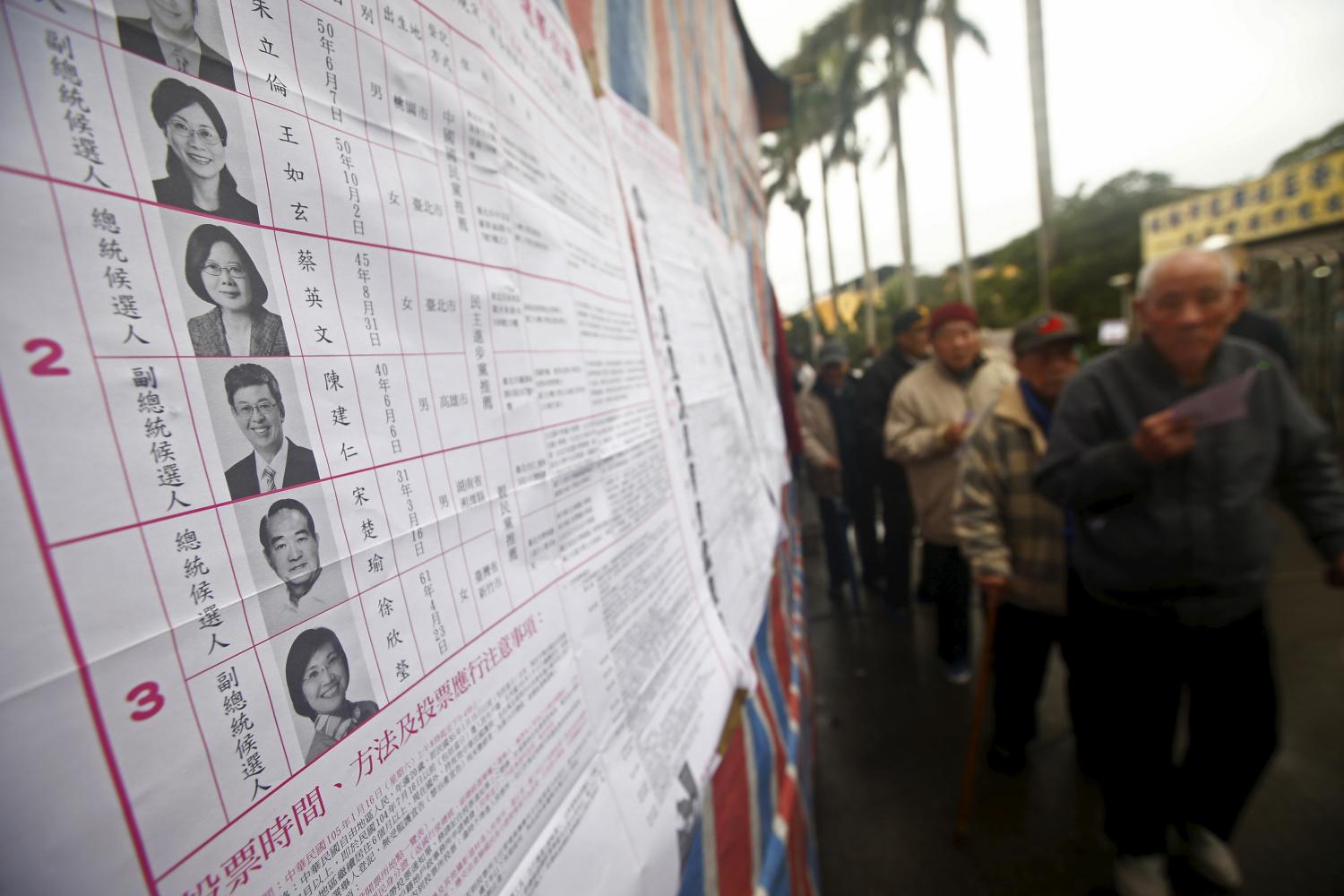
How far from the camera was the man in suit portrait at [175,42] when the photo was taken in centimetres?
24

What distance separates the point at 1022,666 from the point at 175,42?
267 centimetres

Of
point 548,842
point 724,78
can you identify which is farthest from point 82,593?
point 724,78

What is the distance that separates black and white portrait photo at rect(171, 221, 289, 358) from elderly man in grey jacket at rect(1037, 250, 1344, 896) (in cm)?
169

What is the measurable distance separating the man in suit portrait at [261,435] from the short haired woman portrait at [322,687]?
0.24 feet

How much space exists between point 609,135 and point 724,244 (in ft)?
2.54

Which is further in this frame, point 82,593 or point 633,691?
point 633,691

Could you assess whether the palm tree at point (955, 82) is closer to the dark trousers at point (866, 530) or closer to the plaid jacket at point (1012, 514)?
the dark trousers at point (866, 530)

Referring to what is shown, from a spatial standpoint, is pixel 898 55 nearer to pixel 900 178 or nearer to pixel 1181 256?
pixel 900 178

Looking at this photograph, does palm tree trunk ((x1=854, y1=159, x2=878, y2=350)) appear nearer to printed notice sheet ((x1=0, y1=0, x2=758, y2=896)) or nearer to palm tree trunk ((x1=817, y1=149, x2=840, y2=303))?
palm tree trunk ((x1=817, y1=149, x2=840, y2=303))

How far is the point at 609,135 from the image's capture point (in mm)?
748

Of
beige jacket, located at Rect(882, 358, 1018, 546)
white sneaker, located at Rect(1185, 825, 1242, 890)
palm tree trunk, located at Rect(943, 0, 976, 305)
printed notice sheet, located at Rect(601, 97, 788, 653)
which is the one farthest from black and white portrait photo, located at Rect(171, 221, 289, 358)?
palm tree trunk, located at Rect(943, 0, 976, 305)

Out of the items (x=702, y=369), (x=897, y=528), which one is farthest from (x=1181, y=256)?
(x=897, y=528)

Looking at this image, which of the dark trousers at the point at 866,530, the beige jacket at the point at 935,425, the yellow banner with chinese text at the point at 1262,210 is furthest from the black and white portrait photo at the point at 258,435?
the yellow banner with chinese text at the point at 1262,210

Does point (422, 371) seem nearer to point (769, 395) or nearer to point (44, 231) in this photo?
point (44, 231)
